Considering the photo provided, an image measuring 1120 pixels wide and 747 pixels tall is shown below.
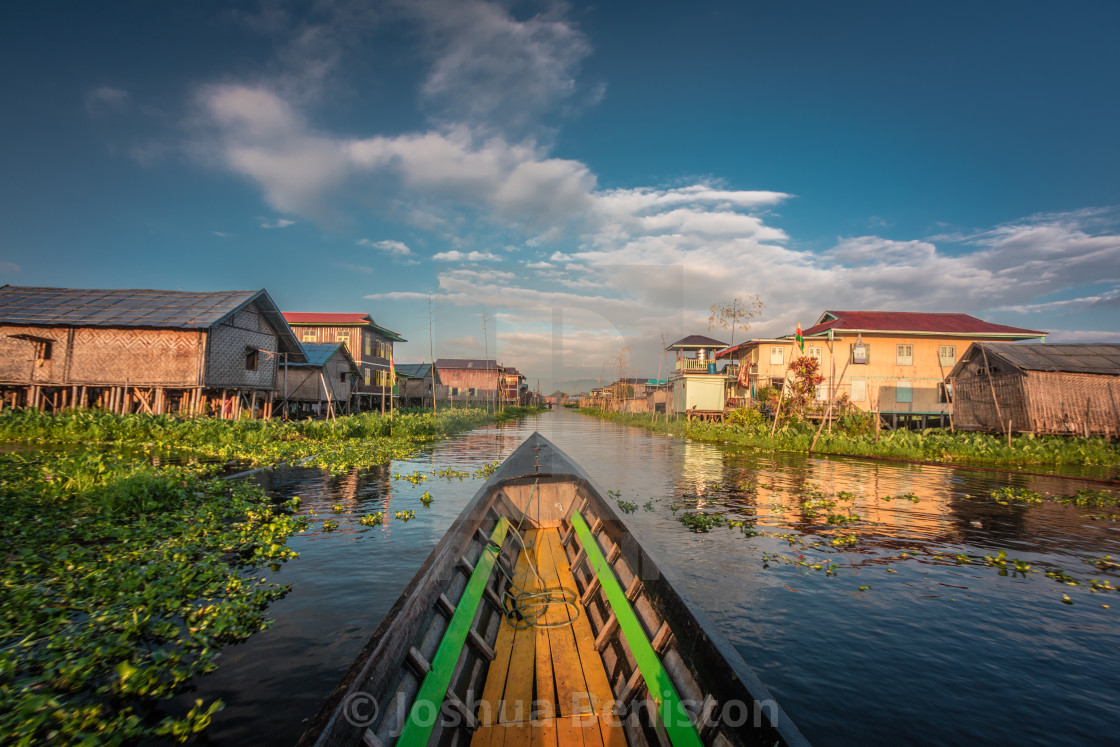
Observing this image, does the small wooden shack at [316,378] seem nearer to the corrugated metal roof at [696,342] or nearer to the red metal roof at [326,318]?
the red metal roof at [326,318]

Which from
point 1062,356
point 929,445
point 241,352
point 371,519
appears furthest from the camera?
point 241,352

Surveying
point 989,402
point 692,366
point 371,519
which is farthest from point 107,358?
point 989,402

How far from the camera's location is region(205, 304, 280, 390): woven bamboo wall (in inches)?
784

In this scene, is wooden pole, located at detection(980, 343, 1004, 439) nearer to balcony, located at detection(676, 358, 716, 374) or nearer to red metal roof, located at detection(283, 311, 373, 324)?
balcony, located at detection(676, 358, 716, 374)

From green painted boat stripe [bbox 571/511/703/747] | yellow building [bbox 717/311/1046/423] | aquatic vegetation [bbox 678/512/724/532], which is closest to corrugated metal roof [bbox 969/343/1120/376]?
yellow building [bbox 717/311/1046/423]

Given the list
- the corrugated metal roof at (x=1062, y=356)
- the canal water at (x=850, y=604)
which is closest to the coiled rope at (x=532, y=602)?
the canal water at (x=850, y=604)

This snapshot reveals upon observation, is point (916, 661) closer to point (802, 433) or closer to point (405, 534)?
point (405, 534)

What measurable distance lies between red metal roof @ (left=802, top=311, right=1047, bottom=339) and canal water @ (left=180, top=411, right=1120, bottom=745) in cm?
2123

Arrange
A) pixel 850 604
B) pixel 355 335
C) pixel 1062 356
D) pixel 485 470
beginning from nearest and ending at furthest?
pixel 850 604, pixel 485 470, pixel 1062 356, pixel 355 335

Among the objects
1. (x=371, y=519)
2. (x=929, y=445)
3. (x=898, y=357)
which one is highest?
(x=898, y=357)

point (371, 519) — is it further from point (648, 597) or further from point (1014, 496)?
point (1014, 496)

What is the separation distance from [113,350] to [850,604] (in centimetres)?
2515

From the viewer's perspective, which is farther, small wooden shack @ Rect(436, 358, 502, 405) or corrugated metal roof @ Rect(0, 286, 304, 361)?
small wooden shack @ Rect(436, 358, 502, 405)

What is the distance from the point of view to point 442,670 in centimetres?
292
